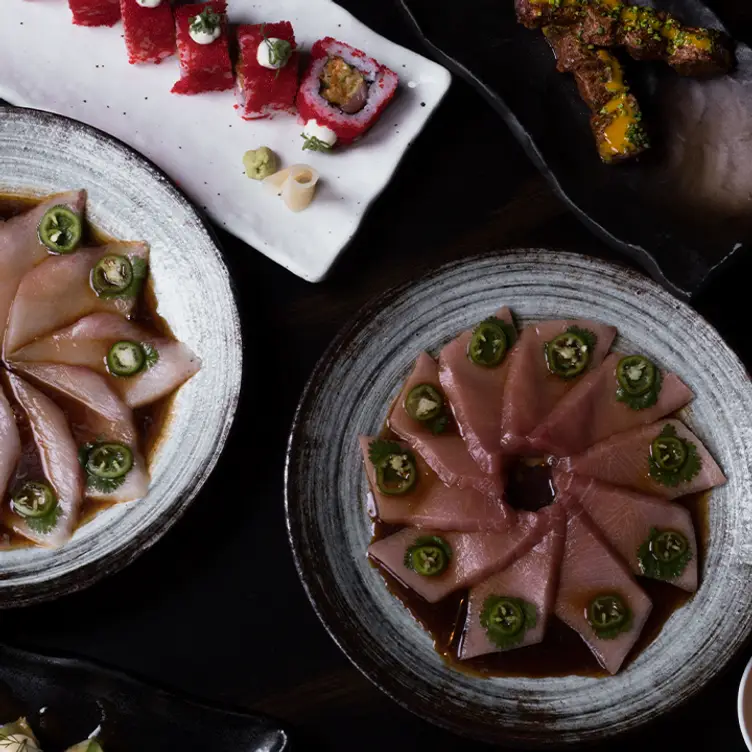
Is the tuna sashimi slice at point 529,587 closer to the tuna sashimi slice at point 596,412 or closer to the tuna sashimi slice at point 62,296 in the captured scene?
the tuna sashimi slice at point 596,412

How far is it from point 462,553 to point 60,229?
2291mm

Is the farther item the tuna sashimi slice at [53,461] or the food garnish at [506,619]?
the tuna sashimi slice at [53,461]

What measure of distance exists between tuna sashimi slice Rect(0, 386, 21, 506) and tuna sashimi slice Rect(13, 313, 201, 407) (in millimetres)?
234

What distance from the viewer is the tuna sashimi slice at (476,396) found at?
3.88 metres

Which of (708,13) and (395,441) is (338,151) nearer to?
(395,441)

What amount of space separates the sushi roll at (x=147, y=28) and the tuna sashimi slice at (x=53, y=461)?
62.8 inches

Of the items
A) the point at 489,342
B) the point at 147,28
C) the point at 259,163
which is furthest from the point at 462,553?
the point at 147,28

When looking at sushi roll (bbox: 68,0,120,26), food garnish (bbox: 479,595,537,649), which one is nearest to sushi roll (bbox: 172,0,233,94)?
sushi roll (bbox: 68,0,120,26)

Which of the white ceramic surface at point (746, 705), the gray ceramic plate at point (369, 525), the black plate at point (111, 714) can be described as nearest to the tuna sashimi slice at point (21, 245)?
the gray ceramic plate at point (369, 525)

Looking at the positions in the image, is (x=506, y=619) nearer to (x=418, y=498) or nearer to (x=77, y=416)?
(x=418, y=498)

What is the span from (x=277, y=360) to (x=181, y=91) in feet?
4.32

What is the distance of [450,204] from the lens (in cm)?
424

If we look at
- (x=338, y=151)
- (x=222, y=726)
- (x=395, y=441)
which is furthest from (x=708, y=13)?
(x=222, y=726)

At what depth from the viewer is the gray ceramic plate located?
3.77 meters
